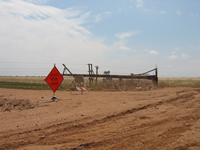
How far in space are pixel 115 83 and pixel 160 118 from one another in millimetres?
15023

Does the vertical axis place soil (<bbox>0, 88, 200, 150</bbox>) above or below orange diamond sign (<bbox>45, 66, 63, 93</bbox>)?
below

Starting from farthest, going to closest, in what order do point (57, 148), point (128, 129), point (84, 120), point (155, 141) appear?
point (84, 120) < point (128, 129) < point (155, 141) < point (57, 148)

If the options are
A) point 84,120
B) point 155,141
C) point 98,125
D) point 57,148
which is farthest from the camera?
point 84,120

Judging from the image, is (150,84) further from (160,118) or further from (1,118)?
(1,118)

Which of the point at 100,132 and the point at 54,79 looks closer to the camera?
the point at 100,132

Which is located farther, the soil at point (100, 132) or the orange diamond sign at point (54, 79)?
the orange diamond sign at point (54, 79)

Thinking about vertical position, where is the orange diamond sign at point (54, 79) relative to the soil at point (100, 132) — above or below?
above

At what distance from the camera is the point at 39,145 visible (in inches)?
166

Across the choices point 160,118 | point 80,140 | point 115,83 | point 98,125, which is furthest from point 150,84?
point 80,140

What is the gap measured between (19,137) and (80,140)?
1677 mm

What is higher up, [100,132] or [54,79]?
[54,79]

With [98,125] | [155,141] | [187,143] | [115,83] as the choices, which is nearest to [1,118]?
[98,125]

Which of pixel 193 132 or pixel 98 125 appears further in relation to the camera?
pixel 98 125

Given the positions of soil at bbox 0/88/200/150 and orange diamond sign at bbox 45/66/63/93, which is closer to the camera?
soil at bbox 0/88/200/150
